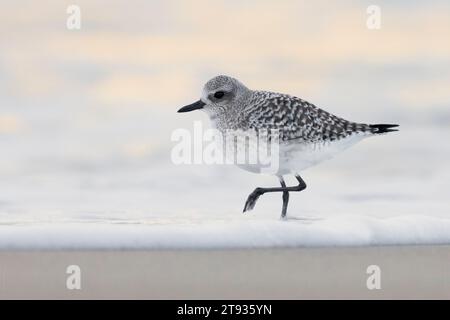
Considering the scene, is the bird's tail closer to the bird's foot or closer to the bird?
the bird

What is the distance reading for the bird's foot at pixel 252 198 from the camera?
15.1 feet

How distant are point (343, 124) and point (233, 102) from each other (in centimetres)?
62

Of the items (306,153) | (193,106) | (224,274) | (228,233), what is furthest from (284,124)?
(224,274)

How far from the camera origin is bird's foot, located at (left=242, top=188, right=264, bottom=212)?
15.1 feet

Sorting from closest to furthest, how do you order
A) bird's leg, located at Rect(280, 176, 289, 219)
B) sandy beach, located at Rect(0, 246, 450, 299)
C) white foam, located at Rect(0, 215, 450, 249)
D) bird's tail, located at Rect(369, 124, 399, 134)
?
sandy beach, located at Rect(0, 246, 450, 299)
white foam, located at Rect(0, 215, 450, 249)
bird's tail, located at Rect(369, 124, 399, 134)
bird's leg, located at Rect(280, 176, 289, 219)

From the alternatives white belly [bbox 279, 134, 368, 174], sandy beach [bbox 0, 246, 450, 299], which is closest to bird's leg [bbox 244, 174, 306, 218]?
white belly [bbox 279, 134, 368, 174]

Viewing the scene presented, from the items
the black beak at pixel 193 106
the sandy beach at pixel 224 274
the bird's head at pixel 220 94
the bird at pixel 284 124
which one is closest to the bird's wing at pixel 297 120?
the bird at pixel 284 124

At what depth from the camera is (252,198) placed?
4.63 metres

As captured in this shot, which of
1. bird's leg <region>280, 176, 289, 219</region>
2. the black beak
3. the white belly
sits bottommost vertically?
bird's leg <region>280, 176, 289, 219</region>

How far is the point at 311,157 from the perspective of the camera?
174 inches
